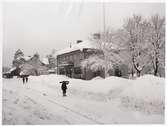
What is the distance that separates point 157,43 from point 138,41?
0.26 meters

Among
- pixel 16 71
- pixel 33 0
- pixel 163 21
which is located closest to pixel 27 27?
pixel 33 0

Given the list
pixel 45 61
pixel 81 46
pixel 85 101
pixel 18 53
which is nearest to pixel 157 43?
pixel 81 46

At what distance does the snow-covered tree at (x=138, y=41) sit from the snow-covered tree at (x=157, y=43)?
0.08 meters

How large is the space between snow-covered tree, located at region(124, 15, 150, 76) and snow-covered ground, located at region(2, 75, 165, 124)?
218 mm

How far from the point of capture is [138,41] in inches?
107

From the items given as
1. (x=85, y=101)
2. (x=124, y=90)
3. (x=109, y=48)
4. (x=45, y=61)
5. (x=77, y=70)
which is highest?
(x=109, y=48)

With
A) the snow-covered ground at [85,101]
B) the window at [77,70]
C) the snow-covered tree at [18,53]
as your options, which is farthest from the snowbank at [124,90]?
the snow-covered tree at [18,53]

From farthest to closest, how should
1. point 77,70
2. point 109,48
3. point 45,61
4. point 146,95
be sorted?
point 109,48
point 77,70
point 45,61
point 146,95

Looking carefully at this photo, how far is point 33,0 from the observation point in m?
2.41

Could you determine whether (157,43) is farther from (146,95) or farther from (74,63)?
(74,63)

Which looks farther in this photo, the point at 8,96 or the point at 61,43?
the point at 61,43

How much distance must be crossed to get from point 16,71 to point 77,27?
92 centimetres

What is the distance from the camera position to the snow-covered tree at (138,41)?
8.61 ft

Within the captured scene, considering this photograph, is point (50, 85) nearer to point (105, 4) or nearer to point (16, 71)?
point (16, 71)
